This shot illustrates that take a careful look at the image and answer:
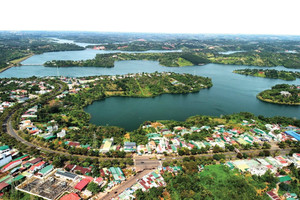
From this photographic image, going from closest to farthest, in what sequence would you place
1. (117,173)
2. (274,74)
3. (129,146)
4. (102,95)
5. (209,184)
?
1. (209,184)
2. (117,173)
3. (129,146)
4. (102,95)
5. (274,74)

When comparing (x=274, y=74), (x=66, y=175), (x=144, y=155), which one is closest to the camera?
(x=66, y=175)

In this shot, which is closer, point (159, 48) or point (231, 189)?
point (231, 189)

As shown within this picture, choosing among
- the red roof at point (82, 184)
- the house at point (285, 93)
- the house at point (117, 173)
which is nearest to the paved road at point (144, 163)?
the house at point (117, 173)

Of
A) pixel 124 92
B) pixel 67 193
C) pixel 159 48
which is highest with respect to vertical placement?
pixel 159 48

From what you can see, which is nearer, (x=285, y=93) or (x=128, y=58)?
(x=285, y=93)

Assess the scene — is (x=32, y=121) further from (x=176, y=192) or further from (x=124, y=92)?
(x=176, y=192)

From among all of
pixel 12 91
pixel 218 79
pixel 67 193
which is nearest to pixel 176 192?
pixel 67 193

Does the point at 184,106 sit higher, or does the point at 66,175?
the point at 184,106

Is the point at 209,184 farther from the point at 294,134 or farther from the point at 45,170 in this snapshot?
the point at 294,134

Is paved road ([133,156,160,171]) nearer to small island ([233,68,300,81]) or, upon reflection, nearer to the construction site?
the construction site

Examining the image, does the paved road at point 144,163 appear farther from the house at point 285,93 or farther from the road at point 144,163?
the house at point 285,93

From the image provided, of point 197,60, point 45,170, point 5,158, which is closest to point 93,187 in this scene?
point 45,170
